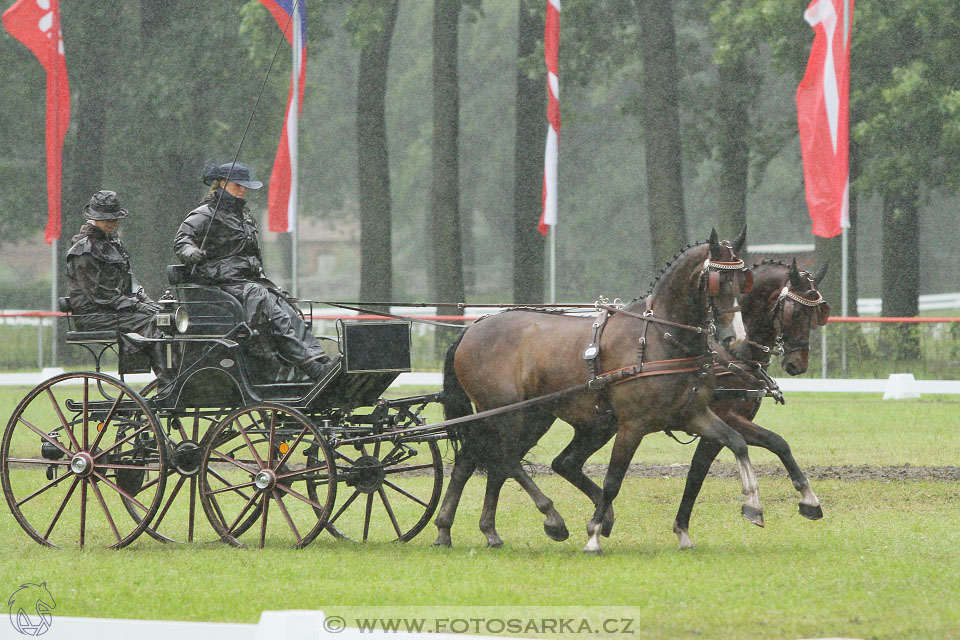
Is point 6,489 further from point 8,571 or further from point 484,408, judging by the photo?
point 484,408

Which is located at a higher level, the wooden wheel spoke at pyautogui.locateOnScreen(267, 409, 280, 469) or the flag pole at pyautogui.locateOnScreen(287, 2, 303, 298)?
the flag pole at pyautogui.locateOnScreen(287, 2, 303, 298)

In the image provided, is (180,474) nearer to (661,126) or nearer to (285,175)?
(285,175)

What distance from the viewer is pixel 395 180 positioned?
51.1 meters

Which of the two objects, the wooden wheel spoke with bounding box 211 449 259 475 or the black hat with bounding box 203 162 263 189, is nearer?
the wooden wheel spoke with bounding box 211 449 259 475

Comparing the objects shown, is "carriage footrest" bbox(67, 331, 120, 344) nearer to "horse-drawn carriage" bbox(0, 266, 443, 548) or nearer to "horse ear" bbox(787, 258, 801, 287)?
"horse-drawn carriage" bbox(0, 266, 443, 548)

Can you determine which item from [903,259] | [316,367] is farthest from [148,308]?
[903,259]

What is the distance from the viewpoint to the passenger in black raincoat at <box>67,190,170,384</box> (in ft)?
28.9

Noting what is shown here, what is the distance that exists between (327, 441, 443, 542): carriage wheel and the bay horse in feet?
0.99

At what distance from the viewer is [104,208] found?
895 centimetres

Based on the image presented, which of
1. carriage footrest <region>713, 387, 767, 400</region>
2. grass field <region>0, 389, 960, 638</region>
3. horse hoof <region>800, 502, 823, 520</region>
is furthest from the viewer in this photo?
carriage footrest <region>713, 387, 767, 400</region>

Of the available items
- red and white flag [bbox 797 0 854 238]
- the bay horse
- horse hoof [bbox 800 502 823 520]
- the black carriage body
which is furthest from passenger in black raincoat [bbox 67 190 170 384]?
red and white flag [bbox 797 0 854 238]

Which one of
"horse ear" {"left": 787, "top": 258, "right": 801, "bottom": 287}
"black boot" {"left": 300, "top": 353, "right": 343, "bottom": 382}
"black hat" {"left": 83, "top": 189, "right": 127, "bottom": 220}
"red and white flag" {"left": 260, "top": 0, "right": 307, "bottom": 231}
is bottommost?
"black boot" {"left": 300, "top": 353, "right": 343, "bottom": 382}

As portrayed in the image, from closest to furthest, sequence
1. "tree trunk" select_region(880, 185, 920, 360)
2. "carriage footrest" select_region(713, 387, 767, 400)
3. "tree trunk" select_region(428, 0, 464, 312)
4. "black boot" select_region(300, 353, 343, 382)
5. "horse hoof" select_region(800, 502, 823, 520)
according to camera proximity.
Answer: "horse hoof" select_region(800, 502, 823, 520)
"black boot" select_region(300, 353, 343, 382)
"carriage footrest" select_region(713, 387, 767, 400)
"tree trunk" select_region(880, 185, 920, 360)
"tree trunk" select_region(428, 0, 464, 312)

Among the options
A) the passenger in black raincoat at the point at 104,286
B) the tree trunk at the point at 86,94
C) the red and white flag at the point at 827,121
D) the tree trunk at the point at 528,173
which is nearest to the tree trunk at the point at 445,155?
the tree trunk at the point at 528,173
